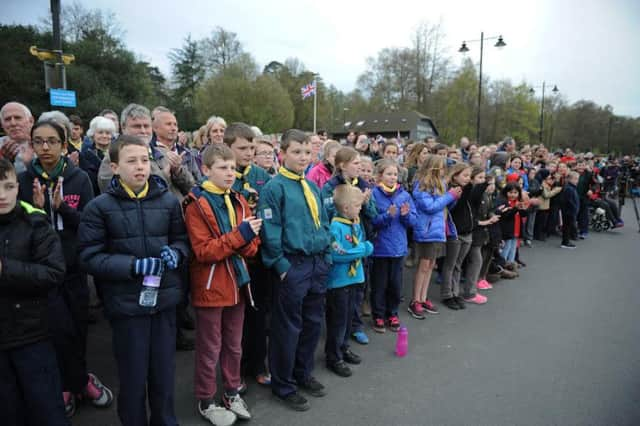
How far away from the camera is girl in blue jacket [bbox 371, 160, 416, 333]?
4746 millimetres

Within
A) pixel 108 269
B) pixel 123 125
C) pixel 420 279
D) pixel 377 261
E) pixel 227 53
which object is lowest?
pixel 420 279

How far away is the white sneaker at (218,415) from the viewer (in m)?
3.02

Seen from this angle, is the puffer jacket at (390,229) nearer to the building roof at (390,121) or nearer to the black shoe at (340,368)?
the black shoe at (340,368)

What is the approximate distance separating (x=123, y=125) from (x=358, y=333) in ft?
11.2

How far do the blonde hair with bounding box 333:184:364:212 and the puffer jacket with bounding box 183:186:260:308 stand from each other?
1.20 m

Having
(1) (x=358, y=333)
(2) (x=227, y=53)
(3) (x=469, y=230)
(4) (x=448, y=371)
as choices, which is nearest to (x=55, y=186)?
(1) (x=358, y=333)

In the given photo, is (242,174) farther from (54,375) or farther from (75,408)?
(75,408)

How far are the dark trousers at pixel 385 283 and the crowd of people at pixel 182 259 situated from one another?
21mm

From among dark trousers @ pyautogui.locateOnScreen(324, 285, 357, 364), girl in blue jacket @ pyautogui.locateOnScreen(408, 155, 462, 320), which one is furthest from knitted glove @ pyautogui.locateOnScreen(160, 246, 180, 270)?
girl in blue jacket @ pyautogui.locateOnScreen(408, 155, 462, 320)

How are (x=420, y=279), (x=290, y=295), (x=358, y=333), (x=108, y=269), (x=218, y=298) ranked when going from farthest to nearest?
(x=420, y=279) → (x=358, y=333) → (x=290, y=295) → (x=218, y=298) → (x=108, y=269)

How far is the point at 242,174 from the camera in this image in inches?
150

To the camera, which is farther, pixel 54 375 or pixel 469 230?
pixel 469 230

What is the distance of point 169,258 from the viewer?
2.61m

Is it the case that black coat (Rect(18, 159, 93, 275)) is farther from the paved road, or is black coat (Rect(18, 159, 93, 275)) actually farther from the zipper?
the paved road
